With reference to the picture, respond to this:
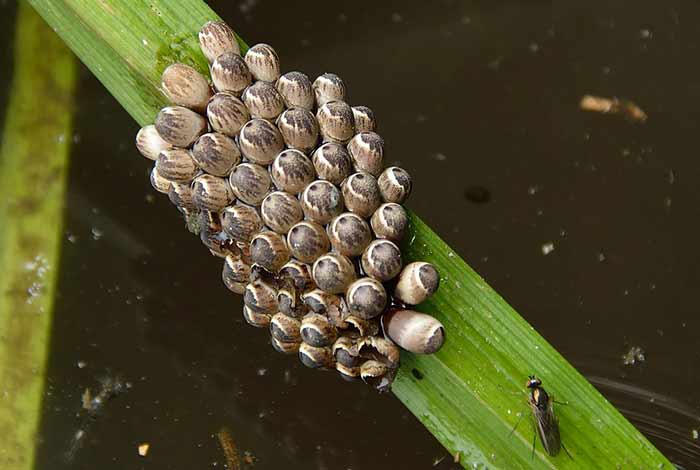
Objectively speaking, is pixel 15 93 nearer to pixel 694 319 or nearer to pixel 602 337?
pixel 602 337

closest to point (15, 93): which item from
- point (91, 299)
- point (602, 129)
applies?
point (91, 299)

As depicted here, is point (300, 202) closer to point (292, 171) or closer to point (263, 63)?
point (292, 171)

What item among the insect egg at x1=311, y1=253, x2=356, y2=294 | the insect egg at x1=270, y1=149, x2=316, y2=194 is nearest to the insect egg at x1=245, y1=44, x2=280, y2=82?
the insect egg at x1=270, y1=149, x2=316, y2=194

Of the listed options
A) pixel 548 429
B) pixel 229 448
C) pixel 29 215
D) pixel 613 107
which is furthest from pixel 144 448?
pixel 613 107

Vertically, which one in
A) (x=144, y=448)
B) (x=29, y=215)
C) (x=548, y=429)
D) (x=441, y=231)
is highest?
(x=548, y=429)

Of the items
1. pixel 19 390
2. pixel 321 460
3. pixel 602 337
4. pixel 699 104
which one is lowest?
pixel 19 390
